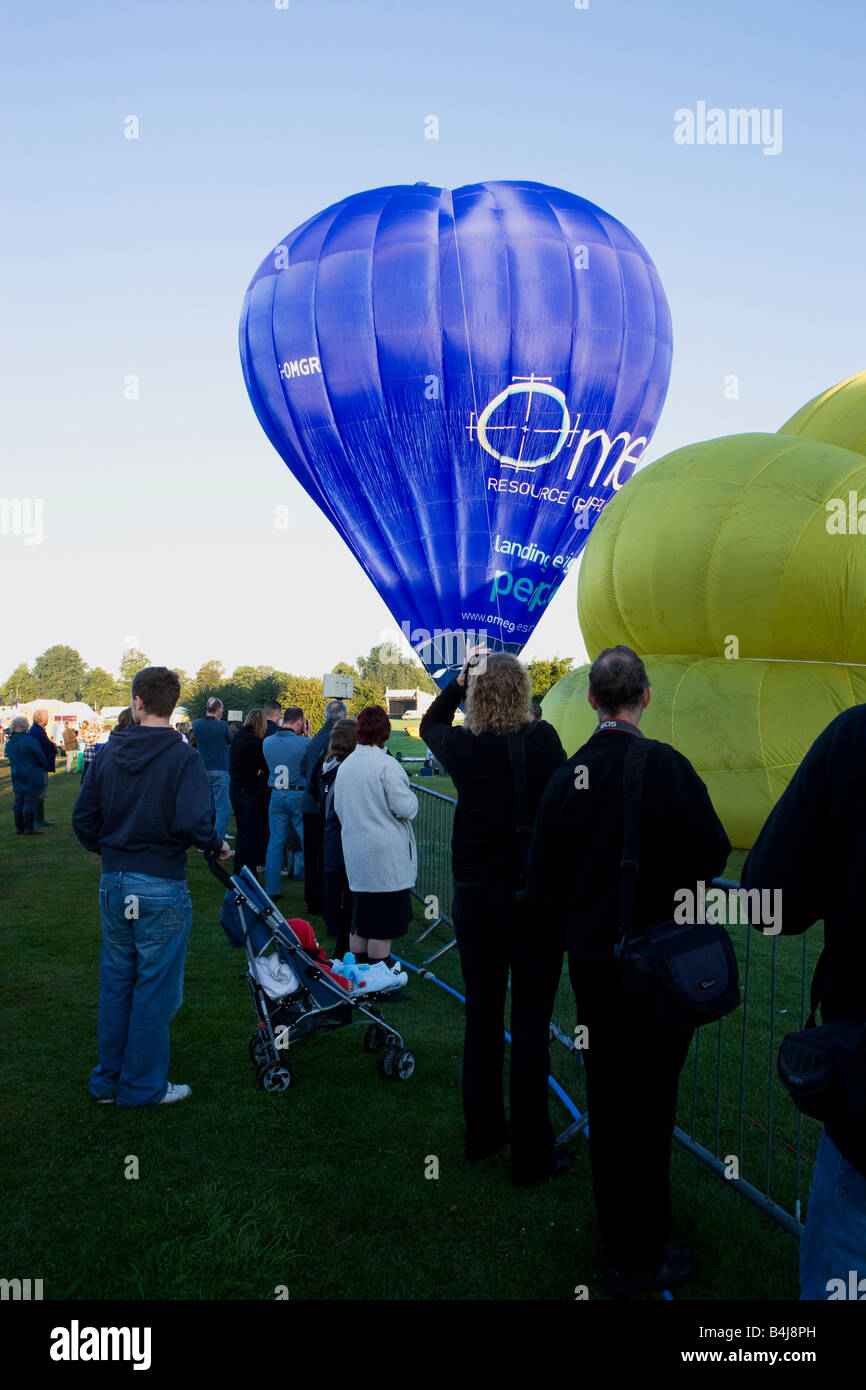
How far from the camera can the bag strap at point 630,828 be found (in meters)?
3.05

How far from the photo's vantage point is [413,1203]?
3961 millimetres

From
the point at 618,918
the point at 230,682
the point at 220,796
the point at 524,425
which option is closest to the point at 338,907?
the point at 618,918

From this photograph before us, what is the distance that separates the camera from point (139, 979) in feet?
15.6

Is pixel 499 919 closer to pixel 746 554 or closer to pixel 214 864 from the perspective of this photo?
pixel 214 864

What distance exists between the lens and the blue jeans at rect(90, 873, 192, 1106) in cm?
471

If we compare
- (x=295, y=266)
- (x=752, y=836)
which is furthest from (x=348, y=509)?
(x=752, y=836)

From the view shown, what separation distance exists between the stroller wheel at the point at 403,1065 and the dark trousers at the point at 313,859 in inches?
125

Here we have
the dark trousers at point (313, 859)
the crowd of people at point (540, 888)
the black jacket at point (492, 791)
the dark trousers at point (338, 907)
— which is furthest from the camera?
the dark trousers at point (313, 859)

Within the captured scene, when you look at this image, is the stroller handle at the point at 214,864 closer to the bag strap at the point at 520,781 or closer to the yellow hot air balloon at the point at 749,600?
the bag strap at the point at 520,781

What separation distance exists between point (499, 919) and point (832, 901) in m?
2.18

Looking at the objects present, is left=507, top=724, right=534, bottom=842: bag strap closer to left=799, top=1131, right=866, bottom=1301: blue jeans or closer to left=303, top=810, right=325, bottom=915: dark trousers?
left=799, top=1131, right=866, bottom=1301: blue jeans

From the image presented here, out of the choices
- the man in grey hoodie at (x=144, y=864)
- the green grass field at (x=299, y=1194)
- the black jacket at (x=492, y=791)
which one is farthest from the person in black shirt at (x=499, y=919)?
the man in grey hoodie at (x=144, y=864)
